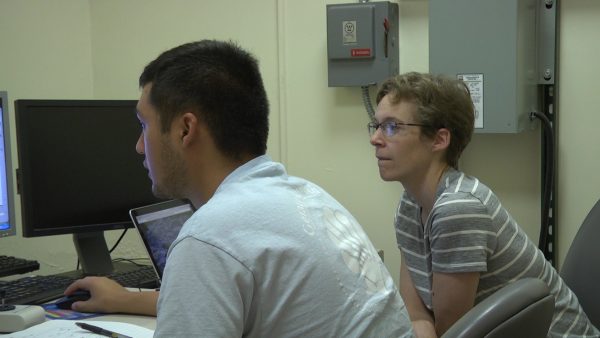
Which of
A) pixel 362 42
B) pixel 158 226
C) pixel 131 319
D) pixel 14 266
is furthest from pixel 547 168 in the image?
pixel 14 266

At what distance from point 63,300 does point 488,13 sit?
152 centimetres

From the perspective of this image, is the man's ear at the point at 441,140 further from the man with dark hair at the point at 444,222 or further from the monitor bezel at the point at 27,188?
the monitor bezel at the point at 27,188

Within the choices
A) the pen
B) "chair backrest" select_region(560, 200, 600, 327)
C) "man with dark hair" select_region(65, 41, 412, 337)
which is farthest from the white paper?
"chair backrest" select_region(560, 200, 600, 327)

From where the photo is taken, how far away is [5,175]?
79.6 inches

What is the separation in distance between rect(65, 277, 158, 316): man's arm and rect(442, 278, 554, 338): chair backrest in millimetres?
916

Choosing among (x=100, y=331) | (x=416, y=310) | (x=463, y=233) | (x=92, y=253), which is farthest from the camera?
(x=92, y=253)

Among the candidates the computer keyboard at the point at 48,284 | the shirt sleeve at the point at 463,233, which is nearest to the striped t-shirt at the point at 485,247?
the shirt sleeve at the point at 463,233

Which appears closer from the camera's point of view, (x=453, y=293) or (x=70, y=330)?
(x=70, y=330)

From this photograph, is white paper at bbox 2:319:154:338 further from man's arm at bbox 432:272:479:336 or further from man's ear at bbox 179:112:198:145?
man's arm at bbox 432:272:479:336

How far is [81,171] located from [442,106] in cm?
103

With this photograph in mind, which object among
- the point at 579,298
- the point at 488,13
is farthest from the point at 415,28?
the point at 579,298

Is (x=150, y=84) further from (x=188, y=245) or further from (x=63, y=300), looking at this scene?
(x=63, y=300)

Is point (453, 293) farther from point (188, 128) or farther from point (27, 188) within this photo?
point (27, 188)

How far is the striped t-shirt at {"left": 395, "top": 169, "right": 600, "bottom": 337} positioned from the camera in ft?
5.49
